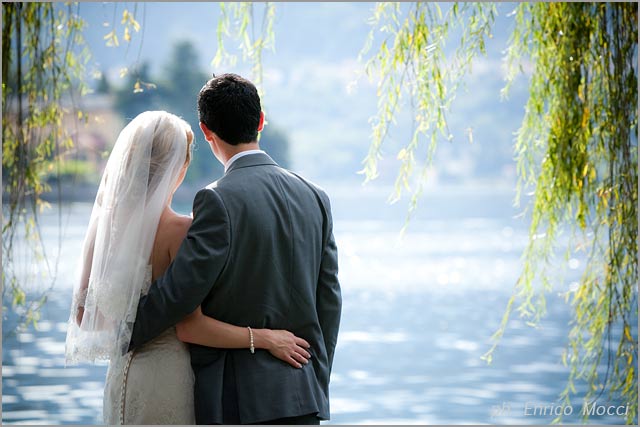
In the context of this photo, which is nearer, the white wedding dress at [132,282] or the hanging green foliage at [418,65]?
the white wedding dress at [132,282]

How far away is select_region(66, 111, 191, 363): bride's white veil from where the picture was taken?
215 centimetres

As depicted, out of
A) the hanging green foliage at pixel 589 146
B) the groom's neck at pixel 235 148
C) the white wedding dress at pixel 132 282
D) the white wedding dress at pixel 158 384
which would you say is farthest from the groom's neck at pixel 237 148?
the hanging green foliage at pixel 589 146

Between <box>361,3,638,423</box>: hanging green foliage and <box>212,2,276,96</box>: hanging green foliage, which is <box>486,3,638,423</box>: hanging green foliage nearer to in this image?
<box>361,3,638,423</box>: hanging green foliage

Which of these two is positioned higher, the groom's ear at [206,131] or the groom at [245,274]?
the groom's ear at [206,131]

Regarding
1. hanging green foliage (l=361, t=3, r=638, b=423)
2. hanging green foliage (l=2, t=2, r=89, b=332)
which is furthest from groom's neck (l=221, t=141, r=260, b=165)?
hanging green foliage (l=2, t=2, r=89, b=332)

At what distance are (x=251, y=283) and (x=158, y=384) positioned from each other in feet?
1.15

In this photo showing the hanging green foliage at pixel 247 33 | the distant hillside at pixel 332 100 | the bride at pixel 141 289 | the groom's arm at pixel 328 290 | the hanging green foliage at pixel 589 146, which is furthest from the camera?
the distant hillside at pixel 332 100

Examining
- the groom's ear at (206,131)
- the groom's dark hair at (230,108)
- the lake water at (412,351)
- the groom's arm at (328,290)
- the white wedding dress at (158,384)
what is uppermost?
the groom's dark hair at (230,108)

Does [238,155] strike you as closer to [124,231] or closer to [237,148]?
[237,148]

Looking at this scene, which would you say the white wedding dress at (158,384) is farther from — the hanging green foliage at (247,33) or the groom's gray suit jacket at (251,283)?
the hanging green foliage at (247,33)

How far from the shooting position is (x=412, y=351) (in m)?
13.7

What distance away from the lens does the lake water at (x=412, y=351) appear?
853 cm

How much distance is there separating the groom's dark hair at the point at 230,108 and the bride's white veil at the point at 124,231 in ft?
0.34

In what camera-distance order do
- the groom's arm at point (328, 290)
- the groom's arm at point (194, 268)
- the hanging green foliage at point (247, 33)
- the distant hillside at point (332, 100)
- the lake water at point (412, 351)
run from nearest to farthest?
the groom's arm at point (194, 268), the groom's arm at point (328, 290), the hanging green foliage at point (247, 33), the lake water at point (412, 351), the distant hillside at point (332, 100)
